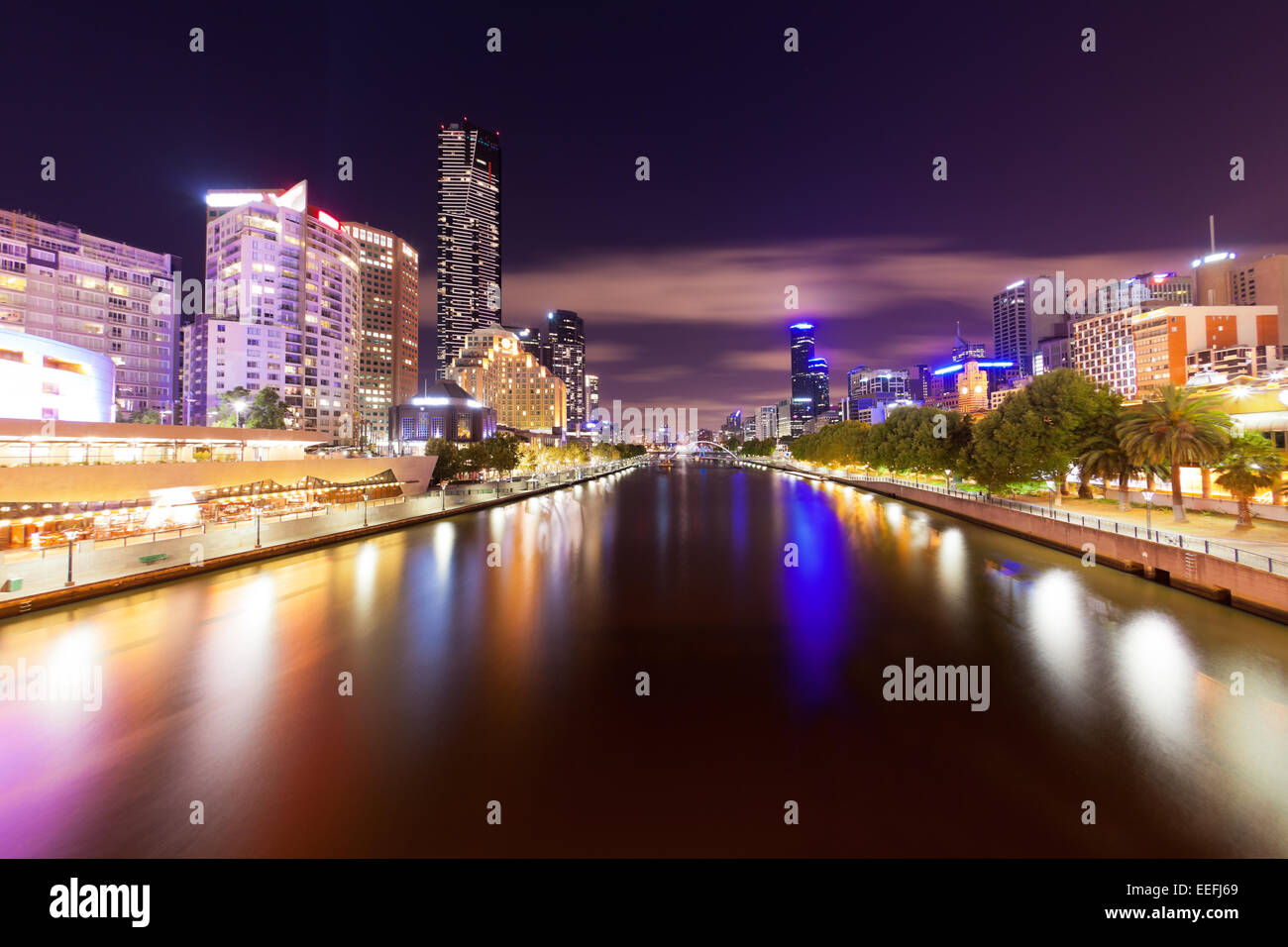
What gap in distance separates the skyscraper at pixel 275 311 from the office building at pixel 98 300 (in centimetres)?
697

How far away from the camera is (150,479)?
107ft

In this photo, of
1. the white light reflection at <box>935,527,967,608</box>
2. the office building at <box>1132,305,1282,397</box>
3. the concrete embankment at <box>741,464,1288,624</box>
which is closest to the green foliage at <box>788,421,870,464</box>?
the white light reflection at <box>935,527,967,608</box>

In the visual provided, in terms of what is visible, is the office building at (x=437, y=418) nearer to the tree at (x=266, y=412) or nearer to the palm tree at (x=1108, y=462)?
the tree at (x=266, y=412)

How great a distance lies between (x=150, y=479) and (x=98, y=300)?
295ft

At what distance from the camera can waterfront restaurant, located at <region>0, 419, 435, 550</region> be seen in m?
25.1

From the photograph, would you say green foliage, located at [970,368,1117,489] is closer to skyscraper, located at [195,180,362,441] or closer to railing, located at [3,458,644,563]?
railing, located at [3,458,644,563]

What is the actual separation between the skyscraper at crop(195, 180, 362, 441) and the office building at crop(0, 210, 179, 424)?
6970 mm

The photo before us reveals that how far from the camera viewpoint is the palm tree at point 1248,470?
74.2 feet

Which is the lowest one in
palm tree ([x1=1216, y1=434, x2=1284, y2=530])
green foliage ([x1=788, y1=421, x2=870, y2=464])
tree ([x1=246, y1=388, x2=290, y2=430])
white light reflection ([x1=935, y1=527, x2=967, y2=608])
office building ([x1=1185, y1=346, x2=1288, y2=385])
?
white light reflection ([x1=935, y1=527, x2=967, y2=608])

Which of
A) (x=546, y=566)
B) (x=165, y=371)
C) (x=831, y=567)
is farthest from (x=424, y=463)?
Result: (x=165, y=371)

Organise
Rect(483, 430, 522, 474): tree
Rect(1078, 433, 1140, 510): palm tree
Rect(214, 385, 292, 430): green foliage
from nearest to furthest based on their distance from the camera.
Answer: Rect(1078, 433, 1140, 510): palm tree
Rect(483, 430, 522, 474): tree
Rect(214, 385, 292, 430): green foliage

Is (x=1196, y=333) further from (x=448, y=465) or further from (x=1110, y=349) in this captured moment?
(x=448, y=465)

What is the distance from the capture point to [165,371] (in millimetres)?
102062

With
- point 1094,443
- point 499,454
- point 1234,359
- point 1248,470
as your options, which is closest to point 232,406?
point 499,454
